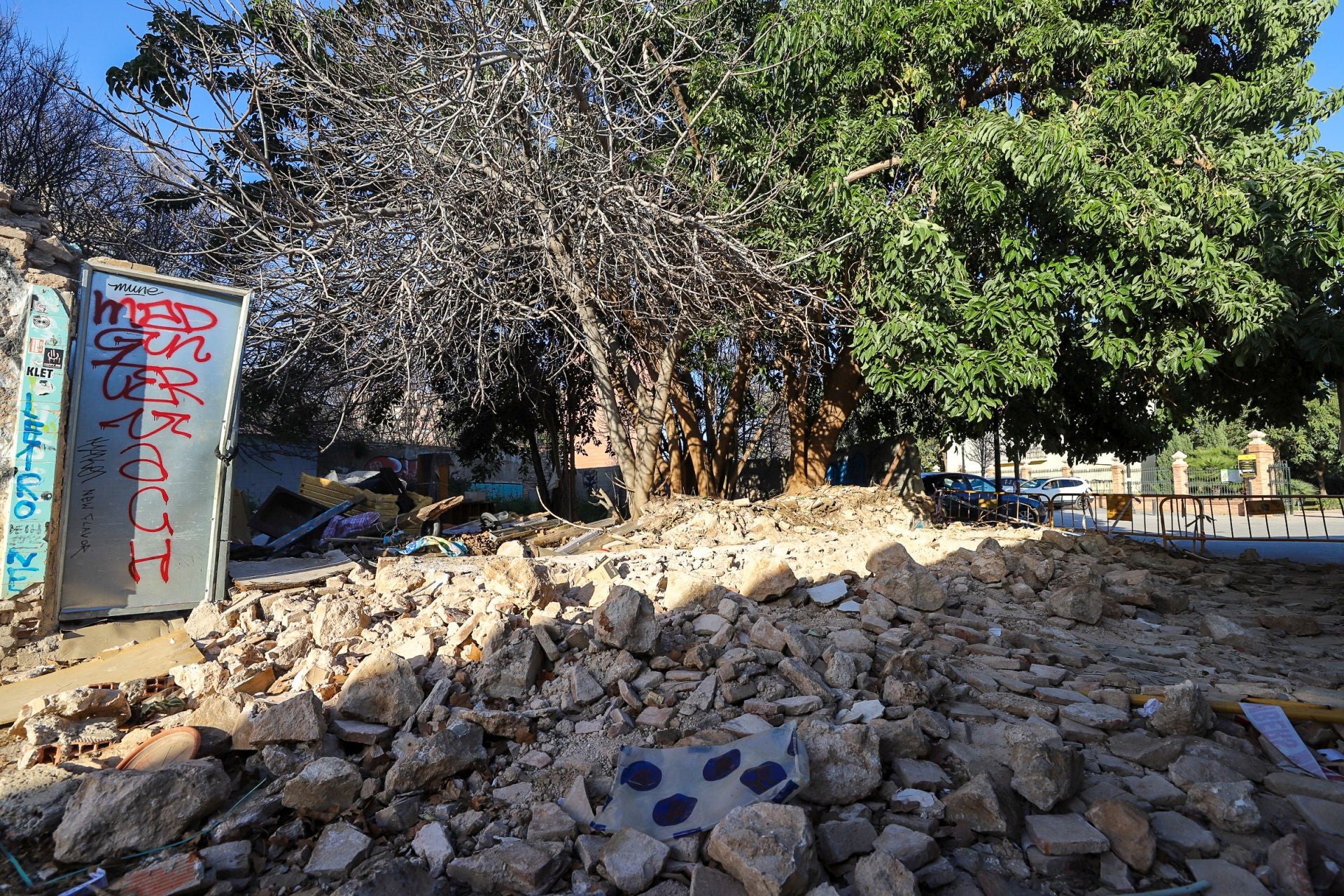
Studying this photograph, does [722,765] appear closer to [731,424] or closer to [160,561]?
[160,561]

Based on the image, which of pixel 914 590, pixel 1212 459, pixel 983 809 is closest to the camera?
pixel 983 809

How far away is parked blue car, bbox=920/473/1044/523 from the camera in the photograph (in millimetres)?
11625

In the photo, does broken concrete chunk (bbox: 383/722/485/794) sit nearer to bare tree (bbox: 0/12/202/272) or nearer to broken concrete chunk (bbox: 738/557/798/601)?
broken concrete chunk (bbox: 738/557/798/601)

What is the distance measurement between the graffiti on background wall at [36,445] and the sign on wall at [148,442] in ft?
0.42

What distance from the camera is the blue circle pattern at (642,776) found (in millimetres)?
2863

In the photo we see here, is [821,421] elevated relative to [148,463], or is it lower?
elevated

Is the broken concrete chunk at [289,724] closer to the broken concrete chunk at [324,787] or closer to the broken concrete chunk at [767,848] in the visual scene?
the broken concrete chunk at [324,787]

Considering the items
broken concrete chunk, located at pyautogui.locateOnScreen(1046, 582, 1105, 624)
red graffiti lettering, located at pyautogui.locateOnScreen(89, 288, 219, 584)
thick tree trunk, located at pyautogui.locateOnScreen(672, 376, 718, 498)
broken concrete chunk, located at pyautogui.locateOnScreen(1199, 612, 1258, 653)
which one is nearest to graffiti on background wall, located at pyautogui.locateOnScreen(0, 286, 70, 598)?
red graffiti lettering, located at pyautogui.locateOnScreen(89, 288, 219, 584)

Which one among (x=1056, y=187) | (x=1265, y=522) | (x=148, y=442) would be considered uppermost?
(x=1056, y=187)

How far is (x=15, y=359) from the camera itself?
4.21 metres

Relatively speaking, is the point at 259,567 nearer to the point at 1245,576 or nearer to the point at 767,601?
the point at 767,601

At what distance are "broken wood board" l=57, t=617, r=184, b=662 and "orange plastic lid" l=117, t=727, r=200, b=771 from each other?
1574mm

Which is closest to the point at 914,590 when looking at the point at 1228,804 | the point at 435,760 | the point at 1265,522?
the point at 1228,804

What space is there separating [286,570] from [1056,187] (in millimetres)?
7736
